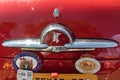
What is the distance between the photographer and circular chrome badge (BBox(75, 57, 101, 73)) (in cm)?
288

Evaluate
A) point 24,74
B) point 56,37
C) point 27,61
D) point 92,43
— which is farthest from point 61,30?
point 24,74

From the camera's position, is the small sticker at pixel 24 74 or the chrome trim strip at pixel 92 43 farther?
the small sticker at pixel 24 74

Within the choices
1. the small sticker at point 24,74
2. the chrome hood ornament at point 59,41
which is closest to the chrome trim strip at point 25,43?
the chrome hood ornament at point 59,41

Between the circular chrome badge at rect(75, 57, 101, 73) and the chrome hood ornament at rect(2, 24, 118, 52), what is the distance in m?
0.09

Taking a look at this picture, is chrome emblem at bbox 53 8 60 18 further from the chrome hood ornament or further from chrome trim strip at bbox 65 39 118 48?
chrome trim strip at bbox 65 39 118 48

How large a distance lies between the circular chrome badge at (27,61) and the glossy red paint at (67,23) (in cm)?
4

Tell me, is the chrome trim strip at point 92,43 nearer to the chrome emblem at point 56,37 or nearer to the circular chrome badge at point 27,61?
the chrome emblem at point 56,37

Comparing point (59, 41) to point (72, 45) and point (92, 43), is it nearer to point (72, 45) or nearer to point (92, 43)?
point (72, 45)

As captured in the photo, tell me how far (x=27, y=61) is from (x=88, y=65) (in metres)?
0.48

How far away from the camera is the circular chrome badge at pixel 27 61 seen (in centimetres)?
291

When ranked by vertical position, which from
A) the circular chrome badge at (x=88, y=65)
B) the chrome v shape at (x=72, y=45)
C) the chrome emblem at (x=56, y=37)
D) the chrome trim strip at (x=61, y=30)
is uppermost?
the chrome trim strip at (x=61, y=30)

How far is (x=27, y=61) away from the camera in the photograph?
116 inches

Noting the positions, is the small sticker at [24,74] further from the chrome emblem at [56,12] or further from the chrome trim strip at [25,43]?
the chrome emblem at [56,12]

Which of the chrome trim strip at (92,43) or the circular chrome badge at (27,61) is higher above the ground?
the chrome trim strip at (92,43)
